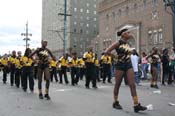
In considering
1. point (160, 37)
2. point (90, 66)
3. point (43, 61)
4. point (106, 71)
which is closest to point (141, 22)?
point (160, 37)

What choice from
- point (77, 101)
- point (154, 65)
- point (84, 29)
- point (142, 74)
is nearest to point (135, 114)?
point (77, 101)

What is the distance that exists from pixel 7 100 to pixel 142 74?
14.2m

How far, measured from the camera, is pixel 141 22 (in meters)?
74.7

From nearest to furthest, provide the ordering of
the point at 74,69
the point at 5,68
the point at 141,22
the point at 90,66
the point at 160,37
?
the point at 90,66 → the point at 74,69 → the point at 5,68 → the point at 160,37 → the point at 141,22

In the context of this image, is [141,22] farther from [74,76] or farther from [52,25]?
[52,25]

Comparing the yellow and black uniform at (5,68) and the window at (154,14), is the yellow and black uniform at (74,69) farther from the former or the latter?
the window at (154,14)

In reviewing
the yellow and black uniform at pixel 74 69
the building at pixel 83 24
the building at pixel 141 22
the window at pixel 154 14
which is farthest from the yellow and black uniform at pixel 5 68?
the building at pixel 83 24

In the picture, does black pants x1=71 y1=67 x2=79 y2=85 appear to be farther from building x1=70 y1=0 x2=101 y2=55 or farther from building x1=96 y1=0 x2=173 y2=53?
building x1=70 y1=0 x2=101 y2=55

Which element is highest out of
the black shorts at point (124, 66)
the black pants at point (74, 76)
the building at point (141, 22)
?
the building at point (141, 22)

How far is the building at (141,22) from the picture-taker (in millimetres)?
67188

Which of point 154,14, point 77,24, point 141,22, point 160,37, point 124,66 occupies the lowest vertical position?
point 124,66

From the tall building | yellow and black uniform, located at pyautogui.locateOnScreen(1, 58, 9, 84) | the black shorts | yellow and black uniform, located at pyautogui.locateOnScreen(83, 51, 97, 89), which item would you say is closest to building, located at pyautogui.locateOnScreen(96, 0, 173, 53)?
the tall building

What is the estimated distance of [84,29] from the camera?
13812 cm

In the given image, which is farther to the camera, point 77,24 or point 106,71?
point 77,24
